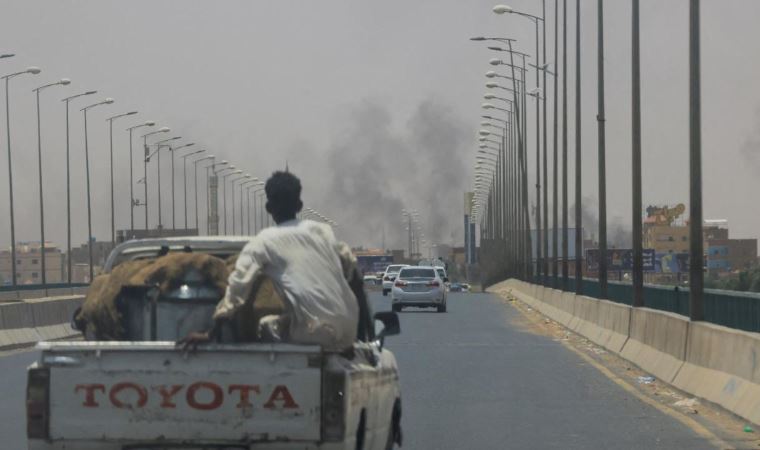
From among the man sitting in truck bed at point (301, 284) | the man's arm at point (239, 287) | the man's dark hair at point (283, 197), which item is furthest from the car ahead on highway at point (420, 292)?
the man's arm at point (239, 287)

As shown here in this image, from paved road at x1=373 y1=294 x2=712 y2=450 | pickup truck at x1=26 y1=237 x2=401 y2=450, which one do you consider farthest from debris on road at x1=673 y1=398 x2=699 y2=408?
pickup truck at x1=26 y1=237 x2=401 y2=450

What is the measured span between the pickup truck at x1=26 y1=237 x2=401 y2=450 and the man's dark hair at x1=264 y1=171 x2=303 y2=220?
996 millimetres

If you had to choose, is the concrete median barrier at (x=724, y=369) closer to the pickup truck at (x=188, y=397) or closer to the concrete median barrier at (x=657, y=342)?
the concrete median barrier at (x=657, y=342)

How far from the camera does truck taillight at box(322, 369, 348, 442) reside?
9.23m

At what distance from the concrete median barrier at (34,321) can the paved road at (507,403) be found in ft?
6.54

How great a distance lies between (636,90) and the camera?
108 feet

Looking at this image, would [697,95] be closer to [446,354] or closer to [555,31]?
[446,354]

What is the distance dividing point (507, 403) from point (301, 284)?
10.1 meters

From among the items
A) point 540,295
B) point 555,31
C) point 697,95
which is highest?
point 555,31

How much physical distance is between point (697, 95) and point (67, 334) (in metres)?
16.3

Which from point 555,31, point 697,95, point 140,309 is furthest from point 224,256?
point 555,31

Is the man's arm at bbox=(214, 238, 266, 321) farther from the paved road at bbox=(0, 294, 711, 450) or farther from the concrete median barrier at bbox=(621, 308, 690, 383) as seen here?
the concrete median barrier at bbox=(621, 308, 690, 383)

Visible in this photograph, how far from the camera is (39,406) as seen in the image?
9.34 meters

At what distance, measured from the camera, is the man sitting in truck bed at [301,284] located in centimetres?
950
